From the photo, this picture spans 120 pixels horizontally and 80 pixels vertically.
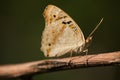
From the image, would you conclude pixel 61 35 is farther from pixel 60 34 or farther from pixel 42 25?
pixel 42 25

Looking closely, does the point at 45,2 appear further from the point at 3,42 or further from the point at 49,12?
the point at 49,12

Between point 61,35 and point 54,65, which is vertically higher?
point 61,35

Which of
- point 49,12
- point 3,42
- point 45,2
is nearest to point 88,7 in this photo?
point 45,2

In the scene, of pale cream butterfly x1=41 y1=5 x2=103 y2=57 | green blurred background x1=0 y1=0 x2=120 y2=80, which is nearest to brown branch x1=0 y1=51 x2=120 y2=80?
pale cream butterfly x1=41 y1=5 x2=103 y2=57

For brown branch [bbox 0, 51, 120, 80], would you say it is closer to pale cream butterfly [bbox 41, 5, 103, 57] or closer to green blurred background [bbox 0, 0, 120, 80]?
pale cream butterfly [bbox 41, 5, 103, 57]

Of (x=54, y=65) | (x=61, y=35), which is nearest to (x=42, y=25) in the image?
(x=61, y=35)

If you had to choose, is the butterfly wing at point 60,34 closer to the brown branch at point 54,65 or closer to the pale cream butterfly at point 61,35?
the pale cream butterfly at point 61,35
